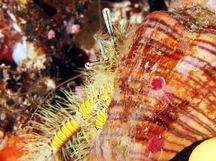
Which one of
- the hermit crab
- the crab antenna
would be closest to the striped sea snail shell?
the hermit crab

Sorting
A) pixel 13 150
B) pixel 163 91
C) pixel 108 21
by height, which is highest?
pixel 108 21

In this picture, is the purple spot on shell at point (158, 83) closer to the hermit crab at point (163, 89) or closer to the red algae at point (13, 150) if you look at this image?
the hermit crab at point (163, 89)

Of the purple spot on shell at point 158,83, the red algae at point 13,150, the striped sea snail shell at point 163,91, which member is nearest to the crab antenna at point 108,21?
the striped sea snail shell at point 163,91

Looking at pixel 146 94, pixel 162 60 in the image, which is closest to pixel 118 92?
pixel 146 94

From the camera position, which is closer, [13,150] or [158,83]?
[158,83]

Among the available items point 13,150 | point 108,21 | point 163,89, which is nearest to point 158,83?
point 163,89

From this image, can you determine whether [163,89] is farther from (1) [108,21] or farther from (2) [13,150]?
(2) [13,150]

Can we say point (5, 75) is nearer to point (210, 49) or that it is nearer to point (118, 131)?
point (118, 131)

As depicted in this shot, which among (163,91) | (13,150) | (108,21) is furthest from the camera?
(13,150)

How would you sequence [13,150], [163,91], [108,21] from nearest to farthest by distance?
[163,91] → [108,21] → [13,150]

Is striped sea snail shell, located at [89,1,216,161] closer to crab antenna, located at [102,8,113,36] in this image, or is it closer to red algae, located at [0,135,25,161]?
crab antenna, located at [102,8,113,36]
